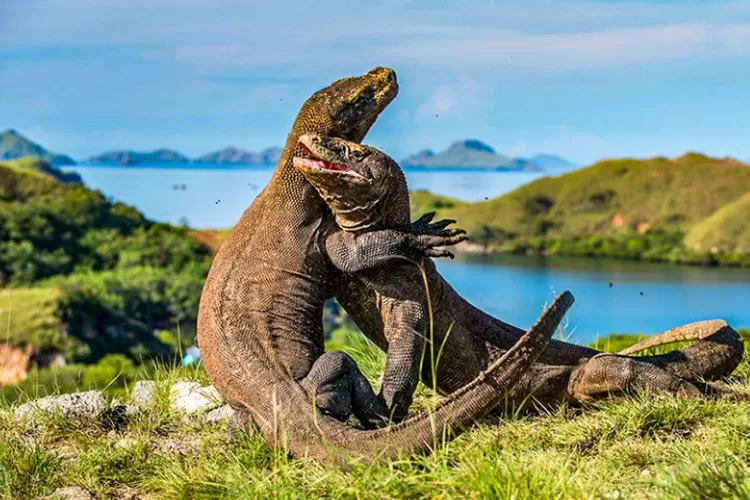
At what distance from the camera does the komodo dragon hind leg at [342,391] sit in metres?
7.71

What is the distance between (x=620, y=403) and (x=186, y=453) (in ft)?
11.6

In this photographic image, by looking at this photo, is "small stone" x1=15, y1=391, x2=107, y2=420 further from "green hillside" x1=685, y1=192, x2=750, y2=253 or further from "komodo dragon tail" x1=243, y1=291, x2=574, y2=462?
"green hillside" x1=685, y1=192, x2=750, y2=253

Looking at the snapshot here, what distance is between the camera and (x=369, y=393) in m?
7.97

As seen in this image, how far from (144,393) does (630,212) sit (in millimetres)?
94793

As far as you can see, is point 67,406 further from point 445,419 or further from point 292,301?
point 445,419

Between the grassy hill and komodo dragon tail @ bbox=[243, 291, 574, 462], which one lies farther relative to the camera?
the grassy hill

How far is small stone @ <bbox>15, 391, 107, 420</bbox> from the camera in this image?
9359 millimetres

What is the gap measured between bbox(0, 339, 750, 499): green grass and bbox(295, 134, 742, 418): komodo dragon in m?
0.28

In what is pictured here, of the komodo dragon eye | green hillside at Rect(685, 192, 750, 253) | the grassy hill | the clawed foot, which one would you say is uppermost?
the komodo dragon eye

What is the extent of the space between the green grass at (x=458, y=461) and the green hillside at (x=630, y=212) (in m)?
73.8

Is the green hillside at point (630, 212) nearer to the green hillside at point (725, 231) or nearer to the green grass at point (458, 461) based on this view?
the green hillside at point (725, 231)

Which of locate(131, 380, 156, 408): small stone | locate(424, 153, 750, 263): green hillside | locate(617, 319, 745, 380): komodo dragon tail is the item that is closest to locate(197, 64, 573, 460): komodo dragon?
locate(131, 380, 156, 408): small stone

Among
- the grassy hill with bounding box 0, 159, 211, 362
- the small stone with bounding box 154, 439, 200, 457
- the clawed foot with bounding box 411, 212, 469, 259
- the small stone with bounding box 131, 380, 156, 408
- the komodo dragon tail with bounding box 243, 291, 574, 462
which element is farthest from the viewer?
the grassy hill with bounding box 0, 159, 211, 362

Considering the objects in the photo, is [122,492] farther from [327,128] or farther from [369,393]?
[327,128]
